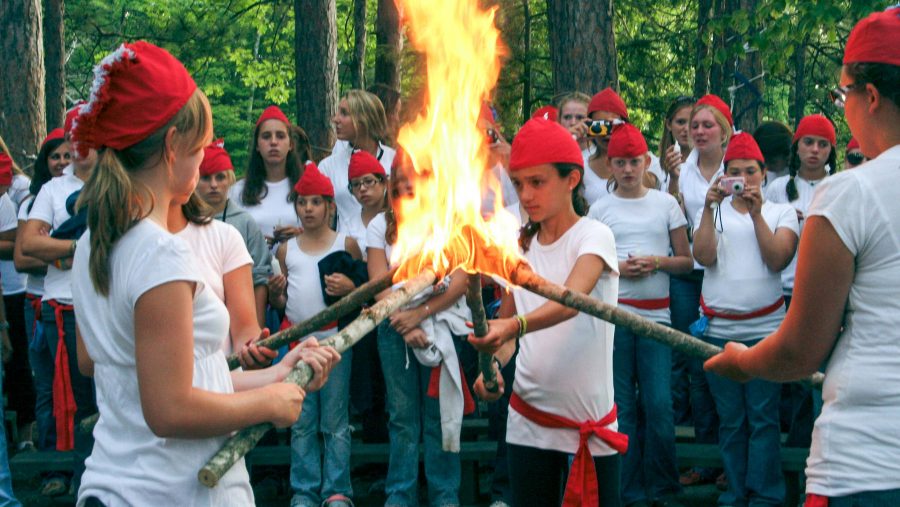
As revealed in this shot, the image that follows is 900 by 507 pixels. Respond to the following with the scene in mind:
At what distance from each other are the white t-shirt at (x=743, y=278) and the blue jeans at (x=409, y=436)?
206 centimetres

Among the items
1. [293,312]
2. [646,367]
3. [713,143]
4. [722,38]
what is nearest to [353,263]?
[293,312]

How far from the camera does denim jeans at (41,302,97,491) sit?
7.24 metres

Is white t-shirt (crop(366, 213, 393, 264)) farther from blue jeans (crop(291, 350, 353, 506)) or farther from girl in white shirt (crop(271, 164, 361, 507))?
blue jeans (crop(291, 350, 353, 506))

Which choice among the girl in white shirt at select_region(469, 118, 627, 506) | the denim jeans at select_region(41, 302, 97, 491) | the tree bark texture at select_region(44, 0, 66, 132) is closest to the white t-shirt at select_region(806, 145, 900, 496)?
the girl in white shirt at select_region(469, 118, 627, 506)

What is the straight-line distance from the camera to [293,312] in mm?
7734

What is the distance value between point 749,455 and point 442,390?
2.14 meters

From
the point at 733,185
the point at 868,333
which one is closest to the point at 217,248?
the point at 868,333

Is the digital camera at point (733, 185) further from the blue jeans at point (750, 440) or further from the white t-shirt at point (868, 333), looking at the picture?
the white t-shirt at point (868, 333)

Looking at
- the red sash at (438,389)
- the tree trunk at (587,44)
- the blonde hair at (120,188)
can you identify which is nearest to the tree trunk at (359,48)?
the tree trunk at (587,44)

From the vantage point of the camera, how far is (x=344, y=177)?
29.1 feet

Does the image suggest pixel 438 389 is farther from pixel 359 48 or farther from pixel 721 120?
pixel 359 48

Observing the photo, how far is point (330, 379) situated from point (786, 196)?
3.78 metres

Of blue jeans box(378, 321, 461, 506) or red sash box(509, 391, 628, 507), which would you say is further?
blue jeans box(378, 321, 461, 506)

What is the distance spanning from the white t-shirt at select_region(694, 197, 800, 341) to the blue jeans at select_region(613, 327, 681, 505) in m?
0.48
